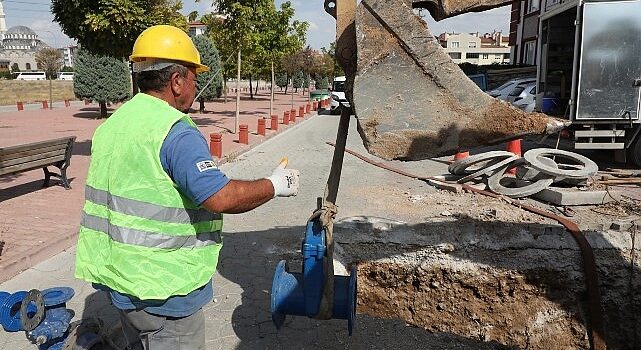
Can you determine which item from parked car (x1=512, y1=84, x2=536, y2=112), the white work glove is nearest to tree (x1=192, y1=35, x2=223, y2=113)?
parked car (x1=512, y1=84, x2=536, y2=112)

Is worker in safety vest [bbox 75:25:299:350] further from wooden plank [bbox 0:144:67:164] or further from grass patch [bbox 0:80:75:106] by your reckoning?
grass patch [bbox 0:80:75:106]

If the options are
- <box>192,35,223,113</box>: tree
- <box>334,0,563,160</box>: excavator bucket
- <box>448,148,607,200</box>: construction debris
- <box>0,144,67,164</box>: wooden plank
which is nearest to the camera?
<box>334,0,563,160</box>: excavator bucket

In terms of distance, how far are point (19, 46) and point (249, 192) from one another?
435 ft

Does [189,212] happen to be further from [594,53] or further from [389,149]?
[594,53]

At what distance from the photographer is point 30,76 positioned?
189ft

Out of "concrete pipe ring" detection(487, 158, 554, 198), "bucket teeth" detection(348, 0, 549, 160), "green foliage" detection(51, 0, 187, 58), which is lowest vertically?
"concrete pipe ring" detection(487, 158, 554, 198)

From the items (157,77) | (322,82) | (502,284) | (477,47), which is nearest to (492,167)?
(502,284)

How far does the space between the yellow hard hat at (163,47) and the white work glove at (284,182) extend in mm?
656

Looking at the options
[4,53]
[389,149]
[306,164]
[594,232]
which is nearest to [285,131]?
[306,164]

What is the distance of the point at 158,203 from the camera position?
6.28 ft

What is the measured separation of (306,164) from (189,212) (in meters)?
8.65

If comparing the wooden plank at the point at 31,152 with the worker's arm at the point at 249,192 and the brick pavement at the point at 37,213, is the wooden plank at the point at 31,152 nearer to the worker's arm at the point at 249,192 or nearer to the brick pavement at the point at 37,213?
the brick pavement at the point at 37,213

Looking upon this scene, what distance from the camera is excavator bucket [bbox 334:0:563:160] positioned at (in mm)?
2238

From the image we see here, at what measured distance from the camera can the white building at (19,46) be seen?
3376 inches
